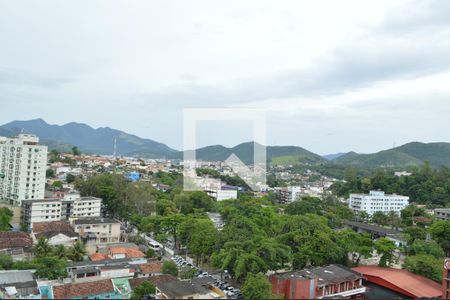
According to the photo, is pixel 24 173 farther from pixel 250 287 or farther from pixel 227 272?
pixel 250 287

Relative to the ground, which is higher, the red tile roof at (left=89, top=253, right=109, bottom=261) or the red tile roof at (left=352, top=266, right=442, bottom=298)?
the red tile roof at (left=89, top=253, right=109, bottom=261)

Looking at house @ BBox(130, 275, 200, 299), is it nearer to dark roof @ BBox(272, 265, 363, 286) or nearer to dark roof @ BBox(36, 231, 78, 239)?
dark roof @ BBox(272, 265, 363, 286)

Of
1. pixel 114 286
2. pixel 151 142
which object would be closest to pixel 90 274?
pixel 114 286

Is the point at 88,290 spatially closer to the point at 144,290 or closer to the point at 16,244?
the point at 144,290

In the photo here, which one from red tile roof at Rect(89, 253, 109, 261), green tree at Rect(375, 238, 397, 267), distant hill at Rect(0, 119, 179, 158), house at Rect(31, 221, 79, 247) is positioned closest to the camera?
red tile roof at Rect(89, 253, 109, 261)

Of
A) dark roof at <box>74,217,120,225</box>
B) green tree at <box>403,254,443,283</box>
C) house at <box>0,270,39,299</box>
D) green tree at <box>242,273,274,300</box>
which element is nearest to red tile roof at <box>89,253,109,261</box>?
house at <box>0,270,39,299</box>

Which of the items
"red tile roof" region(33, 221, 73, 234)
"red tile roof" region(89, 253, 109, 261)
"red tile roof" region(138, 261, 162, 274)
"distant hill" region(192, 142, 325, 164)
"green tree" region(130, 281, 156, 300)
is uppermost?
"distant hill" region(192, 142, 325, 164)

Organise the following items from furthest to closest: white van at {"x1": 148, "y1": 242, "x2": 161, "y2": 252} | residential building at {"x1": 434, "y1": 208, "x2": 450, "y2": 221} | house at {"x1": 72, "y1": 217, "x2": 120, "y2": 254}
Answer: residential building at {"x1": 434, "y1": 208, "x2": 450, "y2": 221}
white van at {"x1": 148, "y1": 242, "x2": 161, "y2": 252}
house at {"x1": 72, "y1": 217, "x2": 120, "y2": 254}
